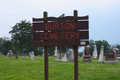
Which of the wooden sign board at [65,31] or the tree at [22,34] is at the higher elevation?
the tree at [22,34]

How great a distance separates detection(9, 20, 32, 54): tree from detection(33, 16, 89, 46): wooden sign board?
53425mm

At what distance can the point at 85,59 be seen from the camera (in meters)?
26.7

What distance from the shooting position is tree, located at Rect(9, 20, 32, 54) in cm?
6264

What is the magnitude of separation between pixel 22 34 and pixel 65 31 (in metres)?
57.3

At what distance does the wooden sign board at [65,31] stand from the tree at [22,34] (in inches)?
2103

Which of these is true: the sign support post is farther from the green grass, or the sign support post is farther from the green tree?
the green tree

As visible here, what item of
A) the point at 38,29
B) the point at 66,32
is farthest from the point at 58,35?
the point at 38,29

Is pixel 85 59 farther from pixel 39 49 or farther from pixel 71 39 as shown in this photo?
pixel 39 49

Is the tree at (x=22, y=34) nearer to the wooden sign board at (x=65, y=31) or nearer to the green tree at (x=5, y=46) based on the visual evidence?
the green tree at (x=5, y=46)

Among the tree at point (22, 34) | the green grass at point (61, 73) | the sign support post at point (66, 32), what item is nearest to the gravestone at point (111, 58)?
the green grass at point (61, 73)

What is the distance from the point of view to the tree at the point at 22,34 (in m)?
62.6

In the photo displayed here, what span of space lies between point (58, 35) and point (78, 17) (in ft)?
4.69

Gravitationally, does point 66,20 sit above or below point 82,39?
above

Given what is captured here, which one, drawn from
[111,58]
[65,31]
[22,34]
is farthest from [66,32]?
[22,34]
